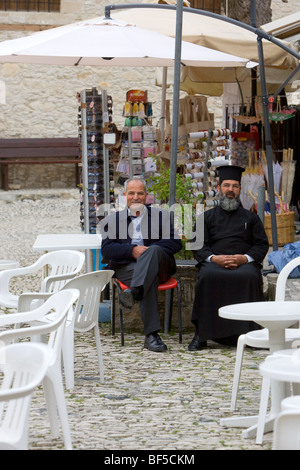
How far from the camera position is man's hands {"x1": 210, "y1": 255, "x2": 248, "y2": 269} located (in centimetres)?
649

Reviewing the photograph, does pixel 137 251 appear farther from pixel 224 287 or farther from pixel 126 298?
pixel 224 287

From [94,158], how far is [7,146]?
11.2 metres

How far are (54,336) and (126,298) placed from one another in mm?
2235

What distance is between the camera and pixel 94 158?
26.6ft

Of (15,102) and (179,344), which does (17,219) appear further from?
(179,344)

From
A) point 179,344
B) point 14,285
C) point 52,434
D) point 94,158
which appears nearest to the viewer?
point 52,434

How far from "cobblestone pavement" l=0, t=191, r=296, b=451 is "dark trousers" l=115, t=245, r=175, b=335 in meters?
0.22

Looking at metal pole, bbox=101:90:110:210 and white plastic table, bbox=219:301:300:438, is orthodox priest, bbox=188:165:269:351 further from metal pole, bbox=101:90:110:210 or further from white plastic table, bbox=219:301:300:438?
white plastic table, bbox=219:301:300:438

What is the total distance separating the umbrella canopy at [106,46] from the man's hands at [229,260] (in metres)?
1.69

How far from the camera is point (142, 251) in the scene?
21.7 feet

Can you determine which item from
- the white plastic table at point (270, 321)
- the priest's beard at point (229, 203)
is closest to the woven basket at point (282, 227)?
the priest's beard at point (229, 203)

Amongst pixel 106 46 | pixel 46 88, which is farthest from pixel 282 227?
pixel 46 88

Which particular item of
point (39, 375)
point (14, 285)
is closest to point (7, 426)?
point (39, 375)
